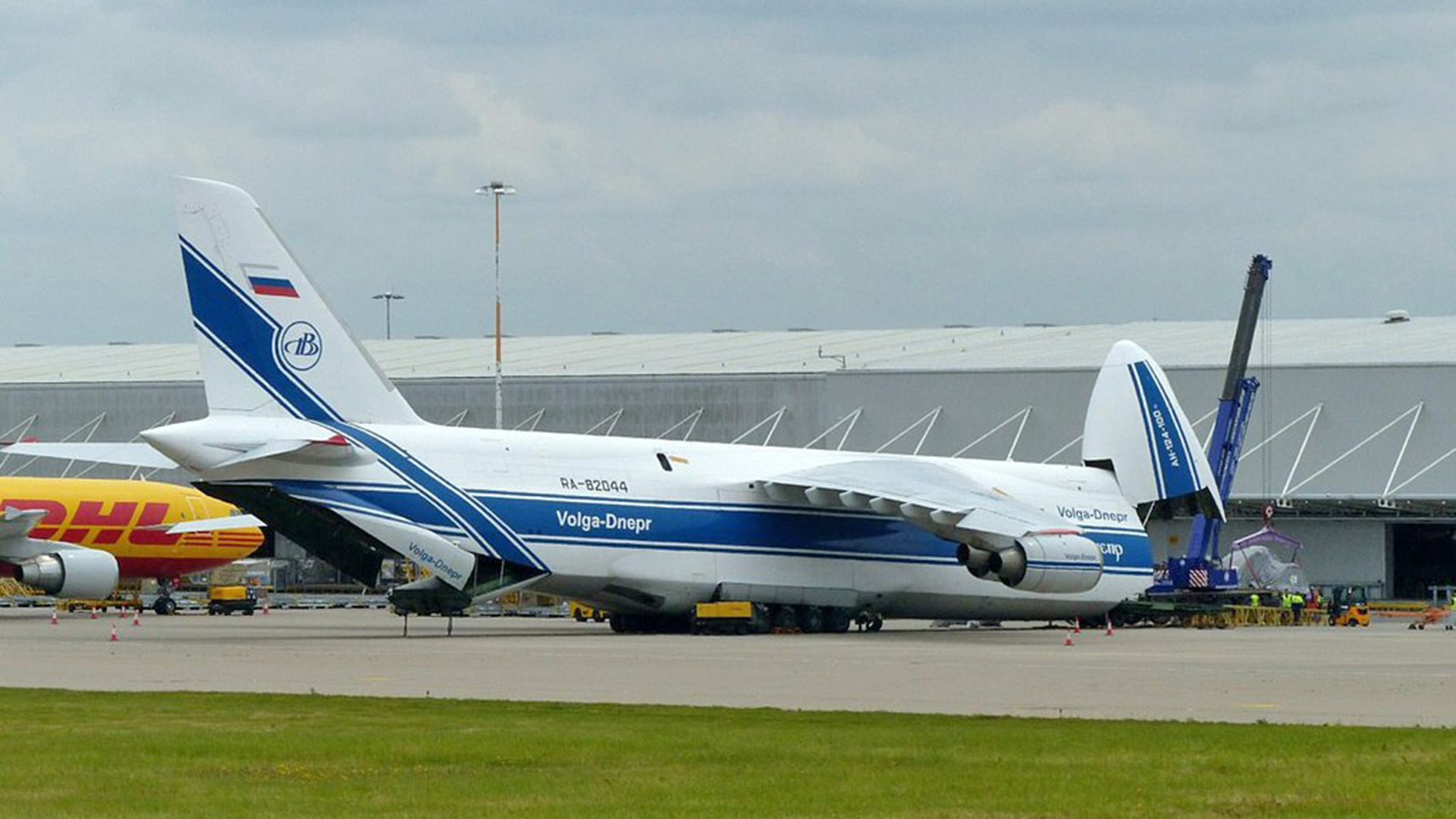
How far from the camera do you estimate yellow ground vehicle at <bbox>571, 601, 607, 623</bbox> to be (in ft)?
179

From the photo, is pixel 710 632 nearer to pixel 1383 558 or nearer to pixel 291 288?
pixel 291 288

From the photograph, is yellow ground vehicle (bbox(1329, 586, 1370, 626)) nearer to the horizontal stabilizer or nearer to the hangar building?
the hangar building

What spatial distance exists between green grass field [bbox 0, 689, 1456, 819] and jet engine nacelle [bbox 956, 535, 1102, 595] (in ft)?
73.0

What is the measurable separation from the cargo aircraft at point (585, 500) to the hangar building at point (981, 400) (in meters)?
21.8

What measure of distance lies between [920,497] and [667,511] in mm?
5231

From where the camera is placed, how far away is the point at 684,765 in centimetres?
1734

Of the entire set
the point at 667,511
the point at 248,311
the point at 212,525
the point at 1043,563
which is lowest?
the point at 1043,563

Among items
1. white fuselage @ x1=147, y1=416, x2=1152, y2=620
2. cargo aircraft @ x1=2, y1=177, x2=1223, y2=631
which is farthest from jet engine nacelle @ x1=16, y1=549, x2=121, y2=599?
Result: white fuselage @ x1=147, y1=416, x2=1152, y2=620

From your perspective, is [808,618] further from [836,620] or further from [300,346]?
[300,346]

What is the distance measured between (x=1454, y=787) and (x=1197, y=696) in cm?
954

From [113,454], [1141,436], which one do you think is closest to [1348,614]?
[1141,436]

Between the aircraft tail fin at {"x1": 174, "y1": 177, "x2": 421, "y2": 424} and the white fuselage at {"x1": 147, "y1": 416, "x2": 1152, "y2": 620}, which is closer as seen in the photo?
the aircraft tail fin at {"x1": 174, "y1": 177, "x2": 421, "y2": 424}

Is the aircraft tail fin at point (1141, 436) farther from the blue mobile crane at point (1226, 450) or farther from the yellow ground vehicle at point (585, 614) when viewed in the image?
the yellow ground vehicle at point (585, 614)

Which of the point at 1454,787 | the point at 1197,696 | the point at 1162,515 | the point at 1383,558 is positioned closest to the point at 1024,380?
the point at 1383,558
